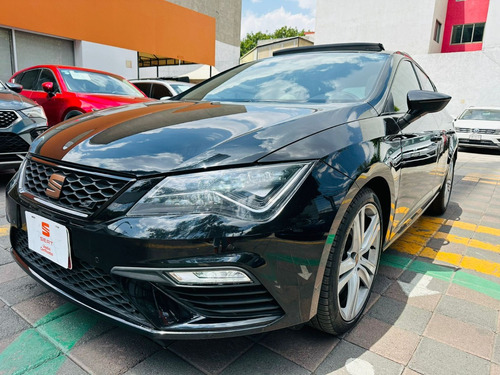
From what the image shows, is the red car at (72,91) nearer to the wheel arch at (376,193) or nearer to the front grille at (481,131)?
the wheel arch at (376,193)

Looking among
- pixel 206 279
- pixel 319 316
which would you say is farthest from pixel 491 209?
pixel 206 279

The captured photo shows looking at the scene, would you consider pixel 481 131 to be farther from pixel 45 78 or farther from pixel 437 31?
pixel 437 31

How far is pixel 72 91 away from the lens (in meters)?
5.79

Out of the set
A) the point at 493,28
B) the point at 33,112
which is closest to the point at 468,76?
the point at 493,28

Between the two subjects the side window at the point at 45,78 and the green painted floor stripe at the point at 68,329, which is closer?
the green painted floor stripe at the point at 68,329

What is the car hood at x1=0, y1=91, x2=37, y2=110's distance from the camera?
3967 mm

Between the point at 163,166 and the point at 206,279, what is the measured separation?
436 millimetres

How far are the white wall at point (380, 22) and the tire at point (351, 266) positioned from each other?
25.0 metres

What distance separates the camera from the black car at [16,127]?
3828 millimetres

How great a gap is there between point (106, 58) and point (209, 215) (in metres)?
12.0

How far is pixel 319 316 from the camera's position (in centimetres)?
161

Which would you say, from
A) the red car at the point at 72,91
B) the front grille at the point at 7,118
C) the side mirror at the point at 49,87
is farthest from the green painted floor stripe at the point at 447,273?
the side mirror at the point at 49,87

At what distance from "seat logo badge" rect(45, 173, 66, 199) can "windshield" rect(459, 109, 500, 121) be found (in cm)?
1302

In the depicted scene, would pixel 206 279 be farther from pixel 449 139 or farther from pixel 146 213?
pixel 449 139
